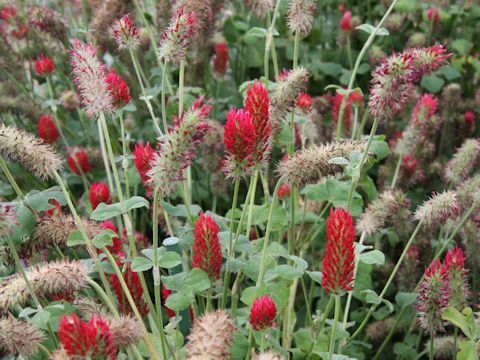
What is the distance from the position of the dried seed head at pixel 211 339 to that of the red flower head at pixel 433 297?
2.31 feet

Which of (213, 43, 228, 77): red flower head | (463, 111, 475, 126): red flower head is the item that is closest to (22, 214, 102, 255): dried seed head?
(213, 43, 228, 77): red flower head

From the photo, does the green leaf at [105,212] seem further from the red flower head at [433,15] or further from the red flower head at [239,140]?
the red flower head at [433,15]

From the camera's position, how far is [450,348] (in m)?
2.32

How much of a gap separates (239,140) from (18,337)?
0.62 metres

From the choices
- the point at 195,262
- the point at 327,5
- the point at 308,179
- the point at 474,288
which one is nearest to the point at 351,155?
the point at 308,179

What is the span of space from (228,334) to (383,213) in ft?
3.10

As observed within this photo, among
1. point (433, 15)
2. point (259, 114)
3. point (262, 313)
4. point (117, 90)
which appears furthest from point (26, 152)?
point (433, 15)

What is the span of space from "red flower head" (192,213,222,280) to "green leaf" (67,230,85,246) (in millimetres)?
285

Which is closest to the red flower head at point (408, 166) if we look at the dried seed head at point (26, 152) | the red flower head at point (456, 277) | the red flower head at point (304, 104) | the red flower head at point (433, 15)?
the red flower head at point (304, 104)

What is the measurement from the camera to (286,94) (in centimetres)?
187

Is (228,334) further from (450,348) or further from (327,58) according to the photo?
(327,58)

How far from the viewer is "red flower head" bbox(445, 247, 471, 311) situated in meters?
2.00

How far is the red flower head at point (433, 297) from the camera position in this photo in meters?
1.92

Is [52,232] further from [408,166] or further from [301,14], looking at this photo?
[408,166]
